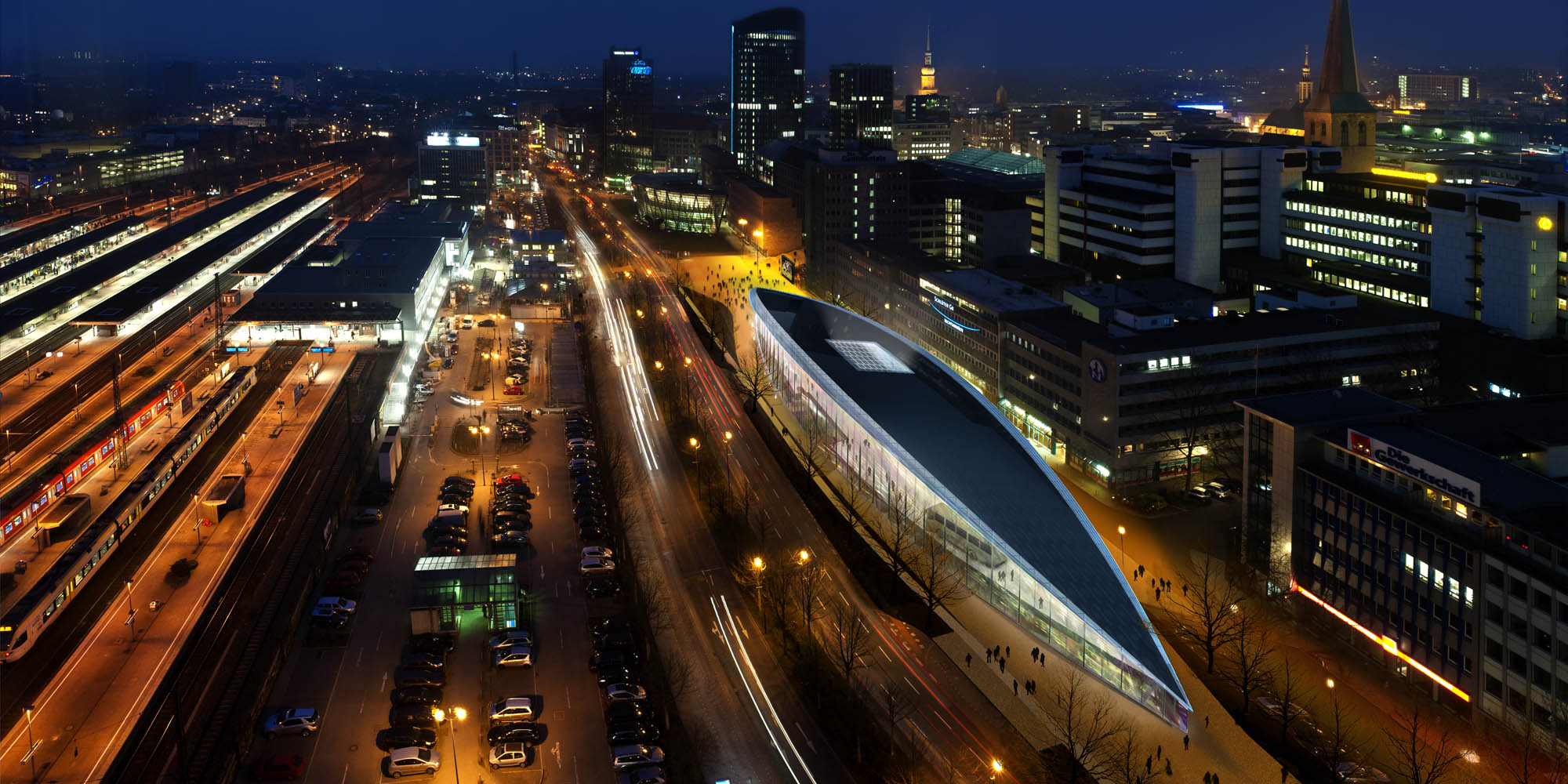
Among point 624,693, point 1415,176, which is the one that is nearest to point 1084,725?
point 624,693

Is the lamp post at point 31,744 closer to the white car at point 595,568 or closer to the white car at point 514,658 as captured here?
the white car at point 514,658

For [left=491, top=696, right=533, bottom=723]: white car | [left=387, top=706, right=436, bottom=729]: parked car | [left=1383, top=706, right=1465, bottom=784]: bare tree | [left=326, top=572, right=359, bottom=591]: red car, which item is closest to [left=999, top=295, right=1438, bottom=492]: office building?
[left=1383, top=706, right=1465, bottom=784]: bare tree

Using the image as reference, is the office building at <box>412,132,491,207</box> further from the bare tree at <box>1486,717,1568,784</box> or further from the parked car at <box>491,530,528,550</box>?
the bare tree at <box>1486,717,1568,784</box>

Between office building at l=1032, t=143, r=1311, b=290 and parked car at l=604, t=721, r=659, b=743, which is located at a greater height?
office building at l=1032, t=143, r=1311, b=290

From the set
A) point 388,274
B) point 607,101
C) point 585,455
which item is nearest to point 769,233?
point 388,274

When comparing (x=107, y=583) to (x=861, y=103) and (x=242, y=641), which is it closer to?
(x=242, y=641)

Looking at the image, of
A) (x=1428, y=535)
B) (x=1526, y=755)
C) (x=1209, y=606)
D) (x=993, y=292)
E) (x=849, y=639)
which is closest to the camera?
(x=1526, y=755)
